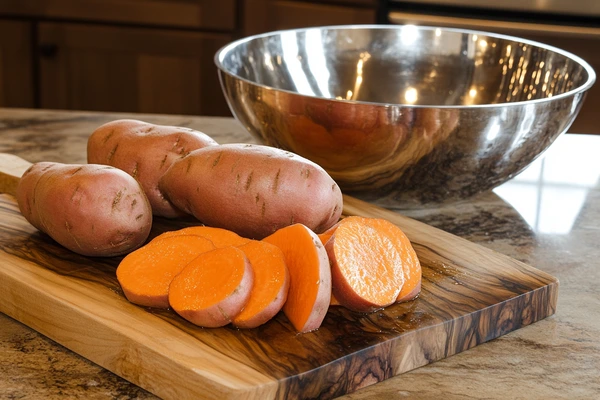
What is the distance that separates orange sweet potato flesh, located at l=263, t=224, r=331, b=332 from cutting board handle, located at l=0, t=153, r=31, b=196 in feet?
1.81

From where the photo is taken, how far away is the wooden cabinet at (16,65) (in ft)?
9.57

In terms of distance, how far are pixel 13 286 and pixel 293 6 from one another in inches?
78.9

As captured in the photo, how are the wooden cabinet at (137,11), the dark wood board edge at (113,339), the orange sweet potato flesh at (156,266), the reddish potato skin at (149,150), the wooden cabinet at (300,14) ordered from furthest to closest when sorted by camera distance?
the wooden cabinet at (137,11) < the wooden cabinet at (300,14) < the reddish potato skin at (149,150) < the orange sweet potato flesh at (156,266) < the dark wood board edge at (113,339)

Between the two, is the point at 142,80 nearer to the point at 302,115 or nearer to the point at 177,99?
the point at 177,99

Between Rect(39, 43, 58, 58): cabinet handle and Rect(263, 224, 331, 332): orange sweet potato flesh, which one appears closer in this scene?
Rect(263, 224, 331, 332): orange sweet potato flesh

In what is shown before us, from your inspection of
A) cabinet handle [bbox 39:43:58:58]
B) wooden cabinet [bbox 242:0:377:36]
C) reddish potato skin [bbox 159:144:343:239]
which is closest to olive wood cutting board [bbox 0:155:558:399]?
reddish potato skin [bbox 159:144:343:239]

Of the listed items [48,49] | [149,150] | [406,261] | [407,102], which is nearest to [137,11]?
[48,49]

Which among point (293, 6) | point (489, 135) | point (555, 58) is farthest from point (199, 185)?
point (293, 6)

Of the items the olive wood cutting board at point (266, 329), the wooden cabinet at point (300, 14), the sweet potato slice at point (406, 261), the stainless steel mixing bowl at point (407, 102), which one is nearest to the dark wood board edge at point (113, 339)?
the olive wood cutting board at point (266, 329)

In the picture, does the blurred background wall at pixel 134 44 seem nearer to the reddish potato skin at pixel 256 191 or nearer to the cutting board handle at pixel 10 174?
the cutting board handle at pixel 10 174

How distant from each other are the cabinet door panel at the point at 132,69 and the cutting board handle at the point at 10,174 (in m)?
1.64

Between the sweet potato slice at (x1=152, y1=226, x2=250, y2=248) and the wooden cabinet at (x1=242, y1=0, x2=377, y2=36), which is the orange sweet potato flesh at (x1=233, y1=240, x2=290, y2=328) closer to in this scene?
the sweet potato slice at (x1=152, y1=226, x2=250, y2=248)

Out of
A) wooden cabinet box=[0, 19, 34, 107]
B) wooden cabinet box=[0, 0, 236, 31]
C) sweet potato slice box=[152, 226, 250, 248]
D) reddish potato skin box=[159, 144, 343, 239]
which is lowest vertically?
wooden cabinet box=[0, 19, 34, 107]

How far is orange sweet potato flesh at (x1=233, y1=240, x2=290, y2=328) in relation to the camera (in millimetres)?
811
